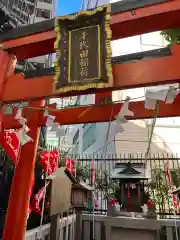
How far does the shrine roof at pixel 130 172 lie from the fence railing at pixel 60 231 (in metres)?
2.24

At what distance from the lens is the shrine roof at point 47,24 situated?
3.43 metres

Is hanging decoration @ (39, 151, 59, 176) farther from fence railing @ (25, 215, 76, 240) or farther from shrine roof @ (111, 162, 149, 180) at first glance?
shrine roof @ (111, 162, 149, 180)

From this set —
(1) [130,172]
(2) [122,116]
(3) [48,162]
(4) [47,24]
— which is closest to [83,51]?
(4) [47,24]

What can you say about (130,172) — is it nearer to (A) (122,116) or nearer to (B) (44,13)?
(A) (122,116)

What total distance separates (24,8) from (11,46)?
27.5 ft

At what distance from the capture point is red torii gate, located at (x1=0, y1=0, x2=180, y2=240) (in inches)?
126

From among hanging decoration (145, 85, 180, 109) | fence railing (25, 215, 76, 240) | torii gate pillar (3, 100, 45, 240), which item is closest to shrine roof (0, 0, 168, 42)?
hanging decoration (145, 85, 180, 109)

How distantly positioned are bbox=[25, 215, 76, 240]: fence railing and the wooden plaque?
328 centimetres

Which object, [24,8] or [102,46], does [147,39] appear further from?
[102,46]

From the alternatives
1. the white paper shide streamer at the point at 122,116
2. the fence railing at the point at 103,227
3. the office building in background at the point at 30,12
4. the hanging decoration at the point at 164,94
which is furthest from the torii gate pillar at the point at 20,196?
the office building in background at the point at 30,12

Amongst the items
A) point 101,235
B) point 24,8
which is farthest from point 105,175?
point 24,8

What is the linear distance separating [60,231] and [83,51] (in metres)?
4.91

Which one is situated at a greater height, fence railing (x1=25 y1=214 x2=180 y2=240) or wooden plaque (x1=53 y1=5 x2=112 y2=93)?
wooden plaque (x1=53 y1=5 x2=112 y2=93)

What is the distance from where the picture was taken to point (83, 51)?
3.49m
